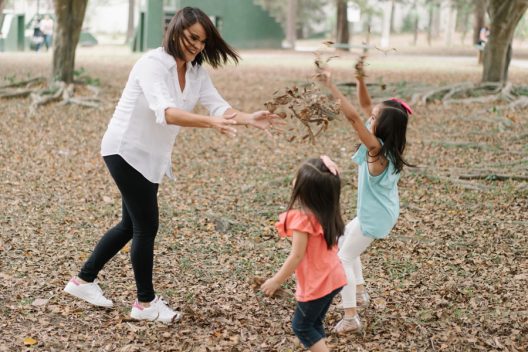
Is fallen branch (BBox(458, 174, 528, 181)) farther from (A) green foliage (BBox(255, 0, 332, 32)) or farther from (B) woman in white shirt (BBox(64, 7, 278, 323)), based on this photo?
(A) green foliage (BBox(255, 0, 332, 32))

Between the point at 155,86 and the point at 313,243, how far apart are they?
1149 millimetres

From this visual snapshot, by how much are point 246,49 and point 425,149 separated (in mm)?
27737

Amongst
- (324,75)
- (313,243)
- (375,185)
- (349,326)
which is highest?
(324,75)

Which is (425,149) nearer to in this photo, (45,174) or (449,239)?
(449,239)

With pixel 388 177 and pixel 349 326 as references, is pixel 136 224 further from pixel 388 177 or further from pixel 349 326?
pixel 388 177

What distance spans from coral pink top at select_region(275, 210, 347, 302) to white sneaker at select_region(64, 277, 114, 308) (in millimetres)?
1555

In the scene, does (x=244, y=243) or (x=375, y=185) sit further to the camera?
(x=244, y=243)

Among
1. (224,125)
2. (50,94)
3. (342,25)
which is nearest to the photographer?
(224,125)

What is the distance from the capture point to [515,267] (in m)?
5.71

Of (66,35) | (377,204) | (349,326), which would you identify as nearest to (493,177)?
(377,204)

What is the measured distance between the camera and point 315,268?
369 cm

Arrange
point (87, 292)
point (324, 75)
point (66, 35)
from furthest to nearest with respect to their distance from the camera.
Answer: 1. point (66, 35)
2. point (87, 292)
3. point (324, 75)

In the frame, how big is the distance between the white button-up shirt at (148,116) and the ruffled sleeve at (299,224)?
2.83 feet

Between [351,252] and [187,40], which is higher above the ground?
[187,40]
